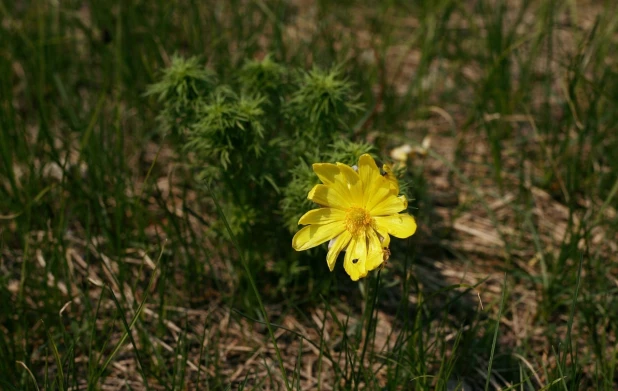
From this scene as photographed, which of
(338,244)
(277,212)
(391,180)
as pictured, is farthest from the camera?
(277,212)

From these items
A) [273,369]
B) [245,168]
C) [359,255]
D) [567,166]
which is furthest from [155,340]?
[567,166]

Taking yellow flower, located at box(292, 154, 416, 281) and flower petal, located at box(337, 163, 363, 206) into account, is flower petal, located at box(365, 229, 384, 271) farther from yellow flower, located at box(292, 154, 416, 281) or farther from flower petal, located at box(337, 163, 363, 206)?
flower petal, located at box(337, 163, 363, 206)

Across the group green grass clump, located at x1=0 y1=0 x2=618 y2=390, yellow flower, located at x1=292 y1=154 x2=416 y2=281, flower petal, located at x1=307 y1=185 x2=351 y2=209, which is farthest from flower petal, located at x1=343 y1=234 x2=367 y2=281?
green grass clump, located at x1=0 y1=0 x2=618 y2=390

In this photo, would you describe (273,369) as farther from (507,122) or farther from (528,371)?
(507,122)

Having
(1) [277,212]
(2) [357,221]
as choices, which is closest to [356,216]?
(2) [357,221]

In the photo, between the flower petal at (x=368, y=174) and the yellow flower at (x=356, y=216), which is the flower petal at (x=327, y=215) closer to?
the yellow flower at (x=356, y=216)

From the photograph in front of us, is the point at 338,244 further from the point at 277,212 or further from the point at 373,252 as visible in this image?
the point at 277,212

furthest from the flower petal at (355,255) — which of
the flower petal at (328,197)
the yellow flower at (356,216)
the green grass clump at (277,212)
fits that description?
the green grass clump at (277,212)

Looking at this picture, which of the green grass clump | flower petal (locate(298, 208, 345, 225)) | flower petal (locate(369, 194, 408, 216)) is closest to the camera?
flower petal (locate(369, 194, 408, 216))
